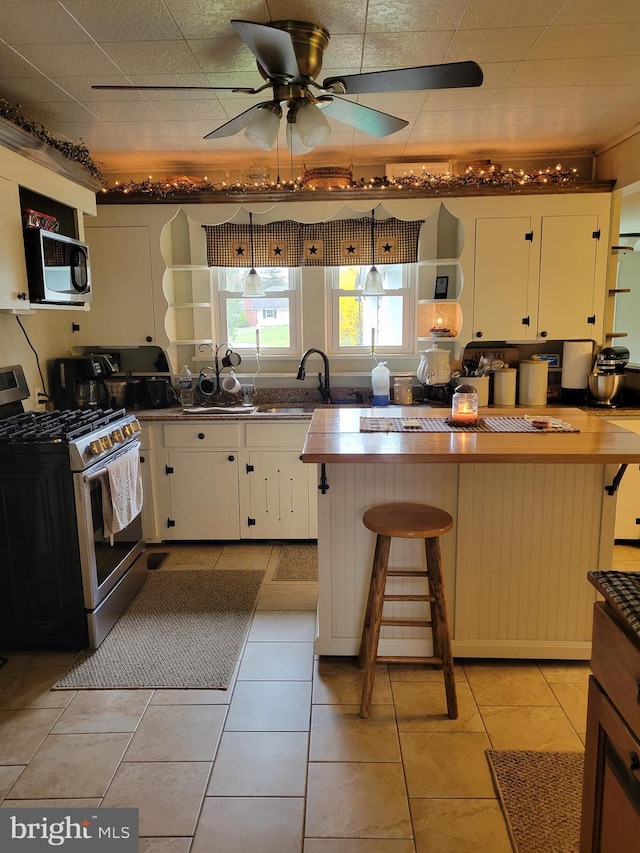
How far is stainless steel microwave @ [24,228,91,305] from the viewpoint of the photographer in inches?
113

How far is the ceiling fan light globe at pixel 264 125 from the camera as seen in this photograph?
2.15m

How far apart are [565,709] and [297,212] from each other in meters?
3.11

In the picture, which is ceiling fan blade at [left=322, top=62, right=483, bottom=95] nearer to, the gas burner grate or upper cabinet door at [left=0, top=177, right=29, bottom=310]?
upper cabinet door at [left=0, top=177, right=29, bottom=310]

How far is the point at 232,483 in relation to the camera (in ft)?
12.3

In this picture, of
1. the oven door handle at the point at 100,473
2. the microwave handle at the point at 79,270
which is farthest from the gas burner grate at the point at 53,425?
the microwave handle at the point at 79,270

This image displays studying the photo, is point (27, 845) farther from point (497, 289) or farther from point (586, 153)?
point (586, 153)

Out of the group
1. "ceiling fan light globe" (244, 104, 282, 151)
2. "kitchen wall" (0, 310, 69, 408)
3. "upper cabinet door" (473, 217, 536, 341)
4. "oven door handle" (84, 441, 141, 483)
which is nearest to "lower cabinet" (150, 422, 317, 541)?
"oven door handle" (84, 441, 141, 483)

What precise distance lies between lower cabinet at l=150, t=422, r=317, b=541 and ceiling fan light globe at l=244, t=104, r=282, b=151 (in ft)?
6.02

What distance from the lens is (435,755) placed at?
6.48 feet

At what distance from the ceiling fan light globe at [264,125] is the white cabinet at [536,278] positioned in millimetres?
1939

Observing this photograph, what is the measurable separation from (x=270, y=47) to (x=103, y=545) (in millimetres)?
2153

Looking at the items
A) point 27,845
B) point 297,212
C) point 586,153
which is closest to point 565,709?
point 27,845

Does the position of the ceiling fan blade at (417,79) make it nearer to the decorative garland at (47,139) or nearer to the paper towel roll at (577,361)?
the decorative garland at (47,139)

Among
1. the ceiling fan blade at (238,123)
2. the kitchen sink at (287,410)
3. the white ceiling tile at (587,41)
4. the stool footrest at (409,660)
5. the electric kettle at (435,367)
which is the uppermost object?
the white ceiling tile at (587,41)
